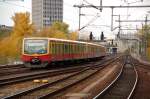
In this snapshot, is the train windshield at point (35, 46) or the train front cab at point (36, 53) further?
the train windshield at point (35, 46)

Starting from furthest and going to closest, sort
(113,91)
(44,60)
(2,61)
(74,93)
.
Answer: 1. (2,61)
2. (44,60)
3. (113,91)
4. (74,93)

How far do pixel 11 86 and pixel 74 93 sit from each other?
3670mm

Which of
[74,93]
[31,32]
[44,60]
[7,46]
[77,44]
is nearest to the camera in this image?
[74,93]

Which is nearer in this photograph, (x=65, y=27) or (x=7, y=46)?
(x=7, y=46)

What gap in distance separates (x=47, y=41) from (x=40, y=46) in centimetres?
72

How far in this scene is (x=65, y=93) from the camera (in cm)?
1773

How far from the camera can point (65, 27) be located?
12044 centimetres

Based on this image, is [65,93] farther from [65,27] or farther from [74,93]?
[65,27]

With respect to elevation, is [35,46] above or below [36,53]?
above

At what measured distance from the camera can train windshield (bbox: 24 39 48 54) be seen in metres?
34.3

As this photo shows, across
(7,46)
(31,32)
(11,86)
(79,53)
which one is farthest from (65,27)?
(11,86)

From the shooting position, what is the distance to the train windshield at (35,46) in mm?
34281

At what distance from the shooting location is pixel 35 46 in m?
34.3

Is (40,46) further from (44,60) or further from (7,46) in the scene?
(7,46)
